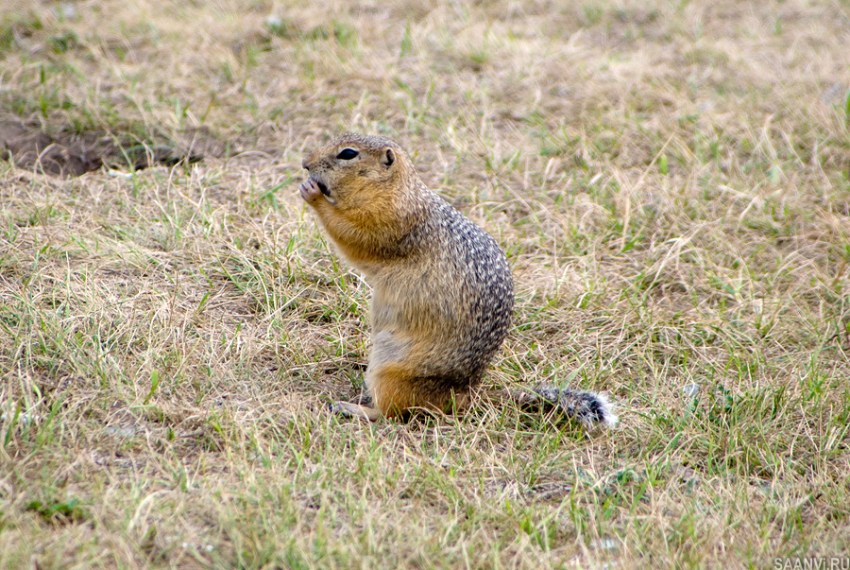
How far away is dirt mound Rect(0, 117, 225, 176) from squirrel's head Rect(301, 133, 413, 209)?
72.3 inches

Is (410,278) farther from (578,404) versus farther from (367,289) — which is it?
(578,404)

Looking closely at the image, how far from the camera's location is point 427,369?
14.5ft

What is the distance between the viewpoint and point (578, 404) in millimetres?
4336

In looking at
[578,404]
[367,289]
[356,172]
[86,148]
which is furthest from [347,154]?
[86,148]

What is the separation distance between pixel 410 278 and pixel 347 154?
0.63 m

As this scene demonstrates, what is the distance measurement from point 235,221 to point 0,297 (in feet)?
4.79

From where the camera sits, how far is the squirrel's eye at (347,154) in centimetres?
451

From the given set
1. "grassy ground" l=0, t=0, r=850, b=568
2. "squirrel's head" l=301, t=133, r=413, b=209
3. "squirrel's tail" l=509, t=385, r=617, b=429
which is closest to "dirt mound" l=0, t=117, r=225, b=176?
"grassy ground" l=0, t=0, r=850, b=568

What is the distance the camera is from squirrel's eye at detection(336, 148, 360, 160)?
14.8 feet

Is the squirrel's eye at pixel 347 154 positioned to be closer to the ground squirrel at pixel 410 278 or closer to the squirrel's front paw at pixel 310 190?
the ground squirrel at pixel 410 278

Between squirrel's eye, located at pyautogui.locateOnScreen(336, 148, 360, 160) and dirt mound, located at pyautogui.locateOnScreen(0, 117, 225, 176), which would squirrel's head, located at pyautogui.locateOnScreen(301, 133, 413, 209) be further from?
dirt mound, located at pyautogui.locateOnScreen(0, 117, 225, 176)

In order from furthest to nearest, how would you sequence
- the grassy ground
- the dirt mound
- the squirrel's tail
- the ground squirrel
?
the dirt mound → the ground squirrel → the squirrel's tail → the grassy ground

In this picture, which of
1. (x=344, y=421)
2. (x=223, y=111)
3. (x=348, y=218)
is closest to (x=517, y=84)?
(x=223, y=111)

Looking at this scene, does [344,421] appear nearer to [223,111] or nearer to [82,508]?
[82,508]
